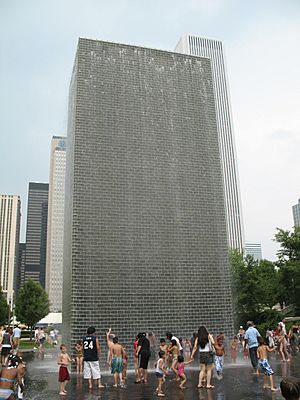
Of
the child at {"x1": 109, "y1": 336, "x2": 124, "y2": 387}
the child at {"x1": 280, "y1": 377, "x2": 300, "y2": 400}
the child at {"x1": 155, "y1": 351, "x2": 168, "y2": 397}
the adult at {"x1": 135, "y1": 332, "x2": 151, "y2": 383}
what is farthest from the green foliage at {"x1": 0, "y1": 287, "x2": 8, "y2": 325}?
the child at {"x1": 280, "y1": 377, "x2": 300, "y2": 400}

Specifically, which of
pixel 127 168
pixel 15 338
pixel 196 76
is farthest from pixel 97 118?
pixel 15 338

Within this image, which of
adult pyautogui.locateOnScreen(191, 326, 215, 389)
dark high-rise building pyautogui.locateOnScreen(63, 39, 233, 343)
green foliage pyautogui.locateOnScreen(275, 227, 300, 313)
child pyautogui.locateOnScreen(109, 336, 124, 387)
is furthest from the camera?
green foliage pyautogui.locateOnScreen(275, 227, 300, 313)

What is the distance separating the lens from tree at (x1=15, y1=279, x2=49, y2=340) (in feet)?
170

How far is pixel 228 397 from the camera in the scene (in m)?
10.2

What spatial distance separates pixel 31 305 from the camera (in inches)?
2063

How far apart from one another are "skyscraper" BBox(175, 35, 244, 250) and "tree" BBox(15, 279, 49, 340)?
62.9 metres

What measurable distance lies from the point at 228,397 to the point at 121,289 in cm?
984

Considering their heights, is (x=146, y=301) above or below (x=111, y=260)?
below

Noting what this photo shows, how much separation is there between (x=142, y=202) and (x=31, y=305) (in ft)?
120

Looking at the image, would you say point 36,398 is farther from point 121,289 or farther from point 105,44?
point 105,44

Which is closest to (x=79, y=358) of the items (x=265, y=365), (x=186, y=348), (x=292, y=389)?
(x=186, y=348)

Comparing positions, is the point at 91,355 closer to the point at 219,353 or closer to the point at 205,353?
the point at 205,353

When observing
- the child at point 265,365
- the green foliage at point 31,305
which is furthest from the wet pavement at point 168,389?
the green foliage at point 31,305

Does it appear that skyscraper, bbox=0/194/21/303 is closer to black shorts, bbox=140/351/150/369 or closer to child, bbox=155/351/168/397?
black shorts, bbox=140/351/150/369
